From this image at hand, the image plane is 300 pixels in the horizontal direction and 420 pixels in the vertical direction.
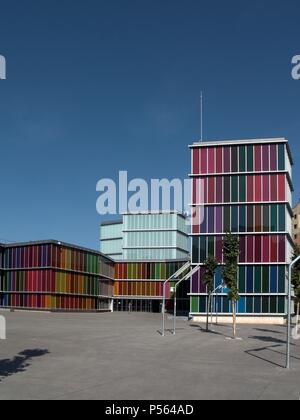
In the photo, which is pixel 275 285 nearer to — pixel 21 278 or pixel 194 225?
pixel 194 225

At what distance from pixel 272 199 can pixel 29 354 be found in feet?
174

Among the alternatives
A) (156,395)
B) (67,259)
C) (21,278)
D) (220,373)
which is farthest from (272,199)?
(156,395)

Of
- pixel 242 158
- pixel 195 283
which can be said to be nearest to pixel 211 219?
pixel 195 283

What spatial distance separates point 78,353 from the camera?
987 inches

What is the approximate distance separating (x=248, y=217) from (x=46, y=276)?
2811 centimetres

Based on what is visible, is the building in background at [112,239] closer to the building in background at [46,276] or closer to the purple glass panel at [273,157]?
the building in background at [46,276]

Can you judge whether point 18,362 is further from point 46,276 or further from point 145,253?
point 145,253

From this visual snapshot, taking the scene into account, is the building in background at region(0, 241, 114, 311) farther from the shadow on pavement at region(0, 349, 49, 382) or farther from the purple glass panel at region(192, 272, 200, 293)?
the shadow on pavement at region(0, 349, 49, 382)

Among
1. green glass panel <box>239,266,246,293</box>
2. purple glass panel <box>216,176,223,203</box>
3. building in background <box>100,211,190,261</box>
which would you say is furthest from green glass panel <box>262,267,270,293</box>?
building in background <box>100,211,190,261</box>

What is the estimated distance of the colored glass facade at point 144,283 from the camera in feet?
320

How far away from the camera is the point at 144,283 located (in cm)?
10119

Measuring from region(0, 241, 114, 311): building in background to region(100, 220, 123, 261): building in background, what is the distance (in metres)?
61.5

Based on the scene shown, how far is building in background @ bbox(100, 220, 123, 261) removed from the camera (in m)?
151

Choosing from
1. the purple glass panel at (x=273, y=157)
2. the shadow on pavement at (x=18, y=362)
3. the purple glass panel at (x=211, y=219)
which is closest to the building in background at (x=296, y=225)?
the purple glass panel at (x=273, y=157)
